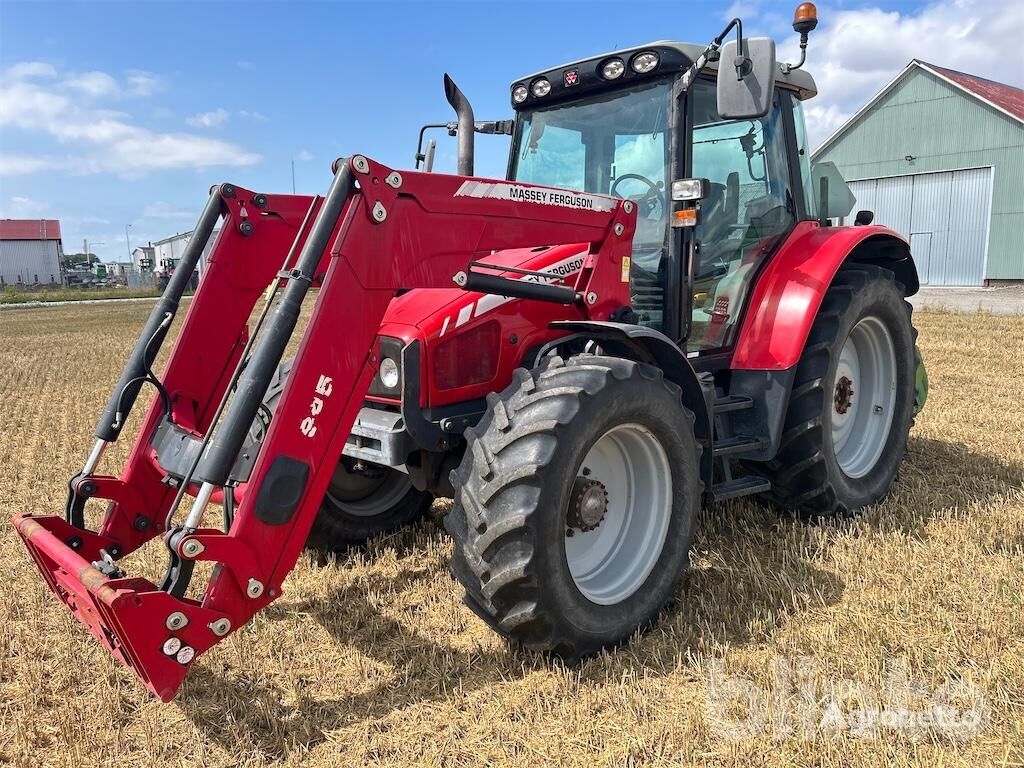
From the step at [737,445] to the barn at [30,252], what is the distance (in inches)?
2464

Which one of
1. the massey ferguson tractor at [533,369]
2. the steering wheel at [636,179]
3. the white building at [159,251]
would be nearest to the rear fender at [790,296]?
the massey ferguson tractor at [533,369]

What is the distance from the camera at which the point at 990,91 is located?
23562 millimetres

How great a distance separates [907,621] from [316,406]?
7.64ft

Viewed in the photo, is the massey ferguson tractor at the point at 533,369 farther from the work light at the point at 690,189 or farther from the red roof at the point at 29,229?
the red roof at the point at 29,229

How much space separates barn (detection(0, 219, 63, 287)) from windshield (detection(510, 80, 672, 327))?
2430 inches

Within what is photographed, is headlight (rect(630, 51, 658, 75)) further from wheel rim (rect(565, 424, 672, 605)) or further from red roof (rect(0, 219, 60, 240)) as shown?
red roof (rect(0, 219, 60, 240))

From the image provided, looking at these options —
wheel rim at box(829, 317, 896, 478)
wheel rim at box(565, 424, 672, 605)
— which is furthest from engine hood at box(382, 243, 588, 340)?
wheel rim at box(829, 317, 896, 478)

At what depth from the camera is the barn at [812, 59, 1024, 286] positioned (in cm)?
2184

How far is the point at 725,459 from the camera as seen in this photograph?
3.69 metres

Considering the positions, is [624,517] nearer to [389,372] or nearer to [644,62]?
[389,372]

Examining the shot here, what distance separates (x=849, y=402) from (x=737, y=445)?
1.18 m

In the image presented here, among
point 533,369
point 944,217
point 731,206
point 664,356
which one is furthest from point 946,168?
point 533,369

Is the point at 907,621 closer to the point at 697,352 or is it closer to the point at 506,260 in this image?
the point at 697,352

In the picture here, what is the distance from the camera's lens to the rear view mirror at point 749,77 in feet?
9.87
